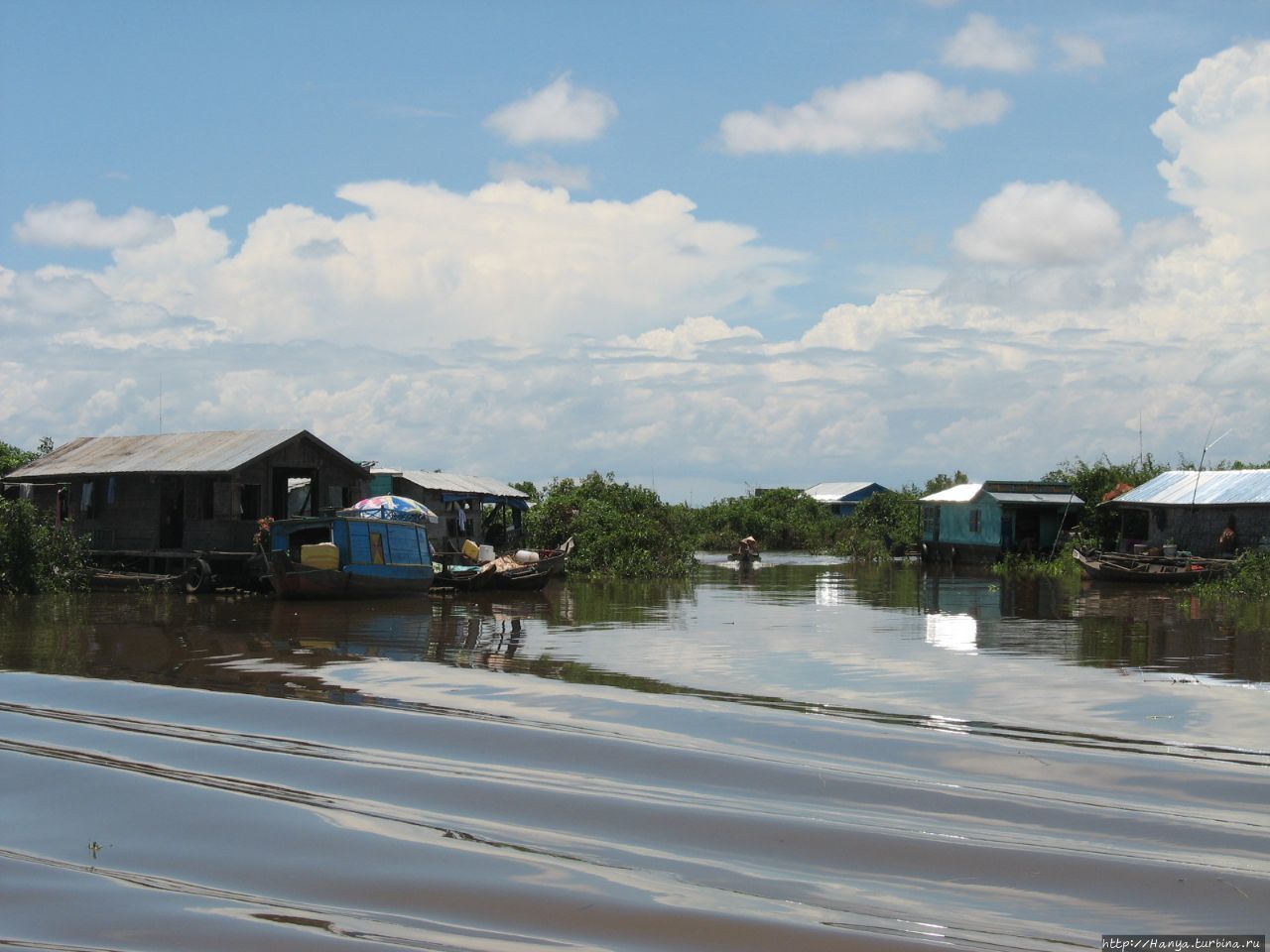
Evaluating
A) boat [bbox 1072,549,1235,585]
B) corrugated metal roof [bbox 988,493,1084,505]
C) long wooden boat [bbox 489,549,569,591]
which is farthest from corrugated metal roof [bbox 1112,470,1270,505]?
long wooden boat [bbox 489,549,569,591]

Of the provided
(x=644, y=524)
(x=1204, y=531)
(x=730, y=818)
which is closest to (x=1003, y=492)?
(x=1204, y=531)

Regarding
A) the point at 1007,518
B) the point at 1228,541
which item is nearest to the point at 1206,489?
the point at 1228,541

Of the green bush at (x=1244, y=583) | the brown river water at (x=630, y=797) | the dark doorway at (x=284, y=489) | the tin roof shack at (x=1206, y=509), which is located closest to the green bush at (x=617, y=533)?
the dark doorway at (x=284, y=489)

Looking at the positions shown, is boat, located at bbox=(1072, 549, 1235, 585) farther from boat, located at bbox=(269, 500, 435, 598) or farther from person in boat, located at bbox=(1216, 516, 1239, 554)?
boat, located at bbox=(269, 500, 435, 598)

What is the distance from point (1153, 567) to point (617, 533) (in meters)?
15.2

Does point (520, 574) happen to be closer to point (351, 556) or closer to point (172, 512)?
point (351, 556)

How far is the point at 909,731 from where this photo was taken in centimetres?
1015

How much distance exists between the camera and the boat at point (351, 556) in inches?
961

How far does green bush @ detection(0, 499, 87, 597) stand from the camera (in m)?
26.1

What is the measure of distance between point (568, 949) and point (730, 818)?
7.44 feet

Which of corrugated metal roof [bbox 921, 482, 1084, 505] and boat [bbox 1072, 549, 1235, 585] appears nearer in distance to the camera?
boat [bbox 1072, 549, 1235, 585]

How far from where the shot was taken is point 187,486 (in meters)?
28.8

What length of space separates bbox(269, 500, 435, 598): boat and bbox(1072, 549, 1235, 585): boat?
17402mm

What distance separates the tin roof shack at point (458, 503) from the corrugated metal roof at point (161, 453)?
6.78m
